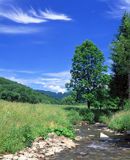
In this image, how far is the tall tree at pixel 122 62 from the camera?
59.2 metres

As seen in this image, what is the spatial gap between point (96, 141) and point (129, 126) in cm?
635

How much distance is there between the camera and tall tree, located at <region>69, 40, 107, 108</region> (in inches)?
2547

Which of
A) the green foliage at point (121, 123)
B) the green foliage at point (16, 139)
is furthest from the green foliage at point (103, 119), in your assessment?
the green foliage at point (16, 139)

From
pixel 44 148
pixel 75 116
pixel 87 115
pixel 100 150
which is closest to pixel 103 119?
pixel 87 115

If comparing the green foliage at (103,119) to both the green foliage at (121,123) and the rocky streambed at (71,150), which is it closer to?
the green foliage at (121,123)

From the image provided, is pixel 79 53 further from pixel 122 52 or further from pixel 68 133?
pixel 68 133

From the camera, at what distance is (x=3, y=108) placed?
3127 cm

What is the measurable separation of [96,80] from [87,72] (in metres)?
1.88

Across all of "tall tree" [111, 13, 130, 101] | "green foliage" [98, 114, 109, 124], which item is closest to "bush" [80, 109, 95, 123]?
"green foliage" [98, 114, 109, 124]

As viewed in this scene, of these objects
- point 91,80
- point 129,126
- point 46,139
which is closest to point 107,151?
point 46,139

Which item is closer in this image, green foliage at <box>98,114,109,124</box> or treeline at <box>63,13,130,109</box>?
green foliage at <box>98,114,109,124</box>

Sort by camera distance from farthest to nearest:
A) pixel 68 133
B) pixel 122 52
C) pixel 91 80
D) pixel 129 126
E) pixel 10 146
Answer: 1. pixel 91 80
2. pixel 122 52
3. pixel 129 126
4. pixel 68 133
5. pixel 10 146

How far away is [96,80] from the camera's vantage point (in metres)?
64.9

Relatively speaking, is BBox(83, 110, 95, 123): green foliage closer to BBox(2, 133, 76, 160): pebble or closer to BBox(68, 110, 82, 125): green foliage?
BBox(68, 110, 82, 125): green foliage
